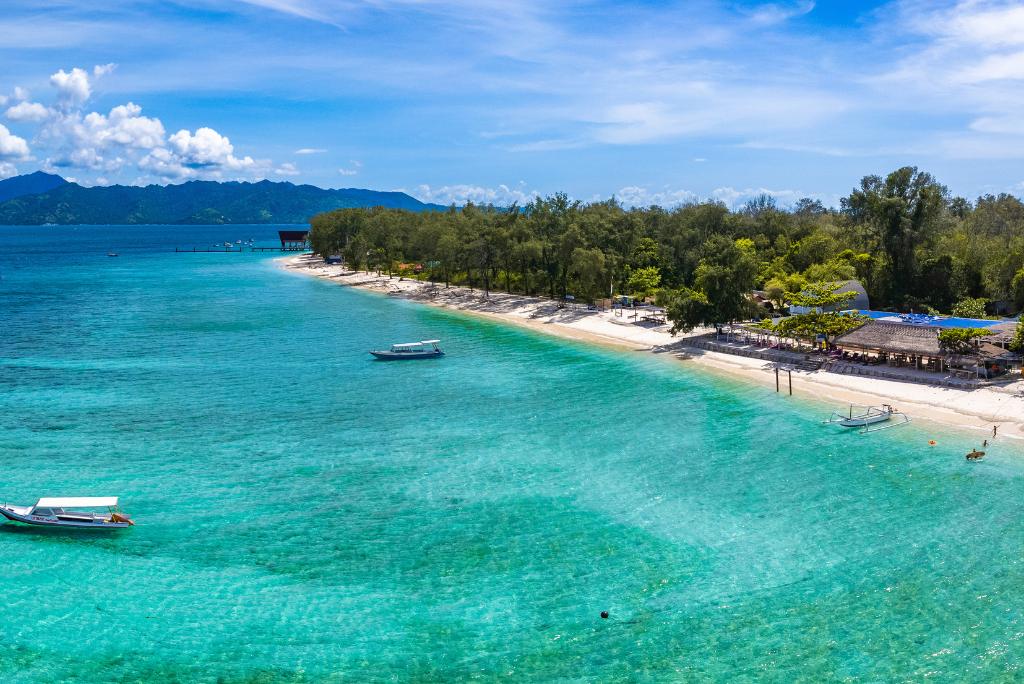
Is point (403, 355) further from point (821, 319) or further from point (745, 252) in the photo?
point (821, 319)

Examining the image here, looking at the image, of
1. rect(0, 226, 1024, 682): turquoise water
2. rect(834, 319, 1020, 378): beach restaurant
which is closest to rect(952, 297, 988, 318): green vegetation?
rect(834, 319, 1020, 378): beach restaurant

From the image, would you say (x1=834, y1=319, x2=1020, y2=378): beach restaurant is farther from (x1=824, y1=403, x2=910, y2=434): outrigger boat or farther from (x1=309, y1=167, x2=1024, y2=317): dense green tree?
(x1=309, y1=167, x2=1024, y2=317): dense green tree

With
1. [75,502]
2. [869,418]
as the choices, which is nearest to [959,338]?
[869,418]

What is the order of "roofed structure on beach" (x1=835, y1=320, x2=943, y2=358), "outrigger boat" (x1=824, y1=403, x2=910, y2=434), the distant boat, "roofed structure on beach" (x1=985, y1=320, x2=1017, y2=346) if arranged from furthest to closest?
the distant boat → "roofed structure on beach" (x1=835, y1=320, x2=943, y2=358) → "roofed structure on beach" (x1=985, y1=320, x2=1017, y2=346) → "outrigger boat" (x1=824, y1=403, x2=910, y2=434)

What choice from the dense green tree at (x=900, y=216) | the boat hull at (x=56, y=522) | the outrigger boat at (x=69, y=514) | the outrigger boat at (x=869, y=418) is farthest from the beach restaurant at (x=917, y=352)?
the boat hull at (x=56, y=522)

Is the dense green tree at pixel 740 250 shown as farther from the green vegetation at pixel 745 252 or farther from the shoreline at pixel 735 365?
the shoreline at pixel 735 365

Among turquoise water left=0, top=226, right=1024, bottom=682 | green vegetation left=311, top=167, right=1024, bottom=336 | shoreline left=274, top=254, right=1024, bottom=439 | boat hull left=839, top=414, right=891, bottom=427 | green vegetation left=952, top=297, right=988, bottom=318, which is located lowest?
turquoise water left=0, top=226, right=1024, bottom=682

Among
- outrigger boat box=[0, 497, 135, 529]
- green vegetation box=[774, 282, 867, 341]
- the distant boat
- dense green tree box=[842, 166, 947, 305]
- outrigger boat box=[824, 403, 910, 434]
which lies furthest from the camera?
dense green tree box=[842, 166, 947, 305]
